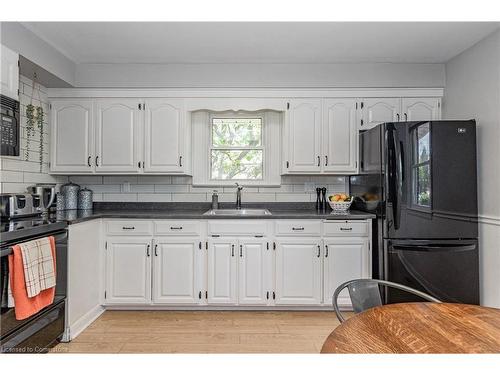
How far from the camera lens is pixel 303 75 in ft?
11.3

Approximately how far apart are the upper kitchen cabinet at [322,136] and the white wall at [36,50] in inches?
82.3

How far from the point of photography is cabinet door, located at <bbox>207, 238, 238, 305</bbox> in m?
3.06

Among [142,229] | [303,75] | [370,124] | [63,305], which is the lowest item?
[63,305]

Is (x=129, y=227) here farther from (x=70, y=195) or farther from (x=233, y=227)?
(x=233, y=227)

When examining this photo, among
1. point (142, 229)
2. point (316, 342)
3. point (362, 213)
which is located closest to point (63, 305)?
point (142, 229)

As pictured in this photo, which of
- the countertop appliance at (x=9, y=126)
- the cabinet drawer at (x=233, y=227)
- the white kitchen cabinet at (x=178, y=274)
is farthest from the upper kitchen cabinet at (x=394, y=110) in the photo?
the countertop appliance at (x=9, y=126)

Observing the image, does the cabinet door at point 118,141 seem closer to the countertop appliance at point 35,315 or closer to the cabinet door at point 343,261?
the countertop appliance at point 35,315

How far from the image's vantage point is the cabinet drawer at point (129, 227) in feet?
10.1

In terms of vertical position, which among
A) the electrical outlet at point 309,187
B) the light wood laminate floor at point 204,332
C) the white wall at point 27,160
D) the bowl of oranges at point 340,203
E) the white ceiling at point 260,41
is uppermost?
the white ceiling at point 260,41

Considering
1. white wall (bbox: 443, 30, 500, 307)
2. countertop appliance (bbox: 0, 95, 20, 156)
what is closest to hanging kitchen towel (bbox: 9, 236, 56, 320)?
countertop appliance (bbox: 0, 95, 20, 156)

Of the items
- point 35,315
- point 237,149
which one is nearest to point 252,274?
point 237,149

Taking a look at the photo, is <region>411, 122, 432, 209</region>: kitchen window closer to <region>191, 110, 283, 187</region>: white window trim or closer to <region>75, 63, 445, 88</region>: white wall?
<region>75, 63, 445, 88</region>: white wall
